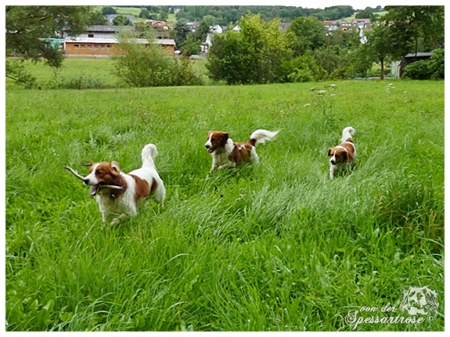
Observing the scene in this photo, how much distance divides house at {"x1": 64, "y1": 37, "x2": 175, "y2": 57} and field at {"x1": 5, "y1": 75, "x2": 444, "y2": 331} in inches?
42.6

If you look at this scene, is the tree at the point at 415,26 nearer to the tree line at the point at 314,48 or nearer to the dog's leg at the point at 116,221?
the tree line at the point at 314,48

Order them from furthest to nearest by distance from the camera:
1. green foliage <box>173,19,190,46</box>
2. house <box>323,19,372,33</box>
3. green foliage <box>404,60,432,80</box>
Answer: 1. green foliage <box>404,60,432,80</box>
2. house <box>323,19,372,33</box>
3. green foliage <box>173,19,190,46</box>

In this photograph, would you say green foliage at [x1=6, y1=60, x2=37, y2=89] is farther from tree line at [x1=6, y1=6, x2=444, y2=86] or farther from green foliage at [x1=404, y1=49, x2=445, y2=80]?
green foliage at [x1=404, y1=49, x2=445, y2=80]

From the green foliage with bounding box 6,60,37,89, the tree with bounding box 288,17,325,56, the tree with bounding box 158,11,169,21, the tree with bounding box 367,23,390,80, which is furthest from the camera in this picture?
the tree with bounding box 367,23,390,80

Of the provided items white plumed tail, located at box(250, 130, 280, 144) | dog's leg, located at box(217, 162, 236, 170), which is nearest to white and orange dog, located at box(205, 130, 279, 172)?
dog's leg, located at box(217, 162, 236, 170)

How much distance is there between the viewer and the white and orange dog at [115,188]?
2951 mm

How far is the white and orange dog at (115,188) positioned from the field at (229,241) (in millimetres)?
111

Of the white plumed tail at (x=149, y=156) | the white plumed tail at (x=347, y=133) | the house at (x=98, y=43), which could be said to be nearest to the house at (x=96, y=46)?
the house at (x=98, y=43)

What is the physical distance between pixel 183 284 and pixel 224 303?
28 centimetres

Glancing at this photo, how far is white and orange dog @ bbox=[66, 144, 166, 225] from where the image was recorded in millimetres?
2951

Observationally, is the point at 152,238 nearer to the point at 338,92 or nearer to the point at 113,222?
the point at 113,222

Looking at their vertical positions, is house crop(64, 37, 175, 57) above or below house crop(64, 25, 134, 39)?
below

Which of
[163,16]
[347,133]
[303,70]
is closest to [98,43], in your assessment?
[163,16]

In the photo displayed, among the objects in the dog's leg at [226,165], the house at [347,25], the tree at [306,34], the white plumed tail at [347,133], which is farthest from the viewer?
the white plumed tail at [347,133]
